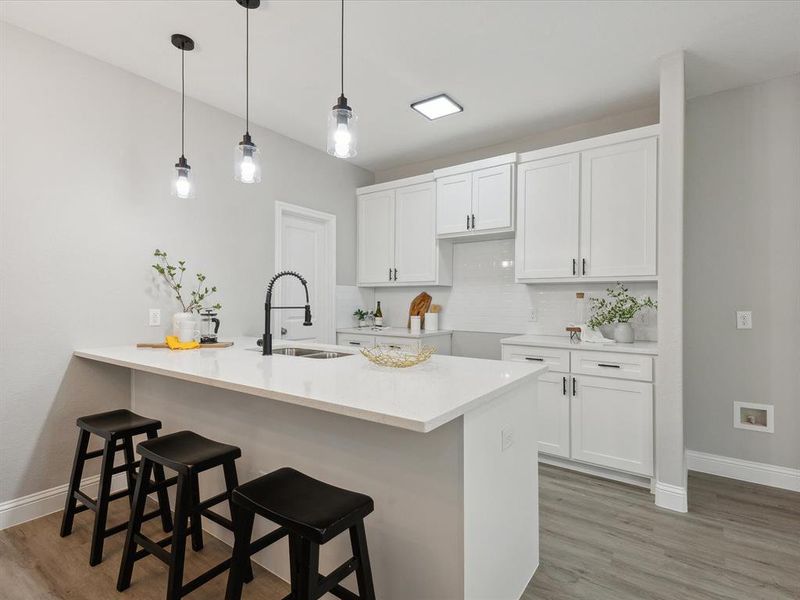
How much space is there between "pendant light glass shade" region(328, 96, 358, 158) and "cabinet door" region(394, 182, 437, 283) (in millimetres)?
2299

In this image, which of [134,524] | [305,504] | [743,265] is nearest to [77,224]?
[134,524]

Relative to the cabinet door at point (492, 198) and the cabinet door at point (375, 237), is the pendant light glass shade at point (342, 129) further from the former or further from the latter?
the cabinet door at point (375, 237)

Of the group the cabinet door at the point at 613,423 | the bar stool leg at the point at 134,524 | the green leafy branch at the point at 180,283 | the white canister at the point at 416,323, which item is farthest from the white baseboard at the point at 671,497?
the green leafy branch at the point at 180,283

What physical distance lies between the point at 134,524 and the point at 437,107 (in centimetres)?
322

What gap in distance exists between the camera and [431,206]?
4.20 meters

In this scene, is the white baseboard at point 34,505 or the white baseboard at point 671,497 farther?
the white baseboard at point 671,497

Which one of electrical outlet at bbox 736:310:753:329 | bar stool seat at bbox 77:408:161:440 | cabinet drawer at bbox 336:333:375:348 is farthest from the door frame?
electrical outlet at bbox 736:310:753:329

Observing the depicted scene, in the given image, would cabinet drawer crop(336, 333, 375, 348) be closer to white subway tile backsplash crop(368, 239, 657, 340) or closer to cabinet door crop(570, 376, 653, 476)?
white subway tile backsplash crop(368, 239, 657, 340)

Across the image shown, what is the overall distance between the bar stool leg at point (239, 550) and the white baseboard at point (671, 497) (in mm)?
2439

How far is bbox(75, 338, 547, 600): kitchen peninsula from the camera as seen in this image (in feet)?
4.47

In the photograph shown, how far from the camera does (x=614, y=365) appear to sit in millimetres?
2912

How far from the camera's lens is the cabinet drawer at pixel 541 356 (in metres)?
3.13

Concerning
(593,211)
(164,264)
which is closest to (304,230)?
(164,264)

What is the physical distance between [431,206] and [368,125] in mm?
972
